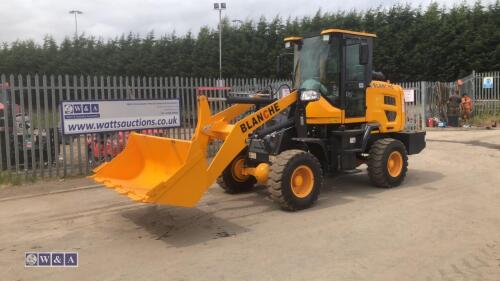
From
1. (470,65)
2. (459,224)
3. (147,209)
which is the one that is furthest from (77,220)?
(470,65)

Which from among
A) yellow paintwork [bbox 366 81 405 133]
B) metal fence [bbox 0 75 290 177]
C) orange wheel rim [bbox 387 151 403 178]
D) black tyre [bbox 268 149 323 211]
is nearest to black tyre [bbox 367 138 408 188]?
orange wheel rim [bbox 387 151 403 178]

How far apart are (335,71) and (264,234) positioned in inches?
131

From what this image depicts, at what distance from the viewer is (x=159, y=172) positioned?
271 inches

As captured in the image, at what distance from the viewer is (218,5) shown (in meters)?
31.6

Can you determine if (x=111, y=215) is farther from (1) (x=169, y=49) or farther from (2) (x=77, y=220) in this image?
(1) (x=169, y=49)

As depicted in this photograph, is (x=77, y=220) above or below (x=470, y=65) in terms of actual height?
below

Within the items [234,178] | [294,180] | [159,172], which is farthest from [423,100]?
[159,172]

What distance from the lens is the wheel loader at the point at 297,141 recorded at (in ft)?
21.4

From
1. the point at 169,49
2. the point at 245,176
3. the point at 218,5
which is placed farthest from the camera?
the point at 169,49

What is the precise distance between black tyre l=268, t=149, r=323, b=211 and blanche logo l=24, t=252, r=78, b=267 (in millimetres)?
2754

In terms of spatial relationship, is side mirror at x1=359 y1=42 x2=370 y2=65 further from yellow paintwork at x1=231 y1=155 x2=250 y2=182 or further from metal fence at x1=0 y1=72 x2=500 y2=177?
metal fence at x1=0 y1=72 x2=500 y2=177

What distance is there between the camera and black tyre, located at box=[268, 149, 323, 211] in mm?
6762

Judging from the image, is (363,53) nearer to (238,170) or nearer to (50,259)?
(238,170)

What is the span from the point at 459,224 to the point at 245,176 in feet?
11.4
